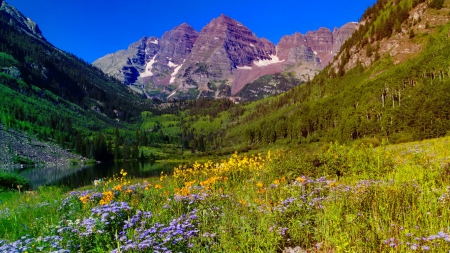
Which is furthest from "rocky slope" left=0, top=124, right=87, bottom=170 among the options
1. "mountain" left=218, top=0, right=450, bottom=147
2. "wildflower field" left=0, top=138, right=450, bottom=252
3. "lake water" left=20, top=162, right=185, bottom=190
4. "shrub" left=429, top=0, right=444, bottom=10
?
"shrub" left=429, top=0, right=444, bottom=10

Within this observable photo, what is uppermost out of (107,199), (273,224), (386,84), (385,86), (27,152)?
(386,84)

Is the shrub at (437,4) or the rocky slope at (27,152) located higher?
the shrub at (437,4)

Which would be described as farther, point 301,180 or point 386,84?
→ point 386,84

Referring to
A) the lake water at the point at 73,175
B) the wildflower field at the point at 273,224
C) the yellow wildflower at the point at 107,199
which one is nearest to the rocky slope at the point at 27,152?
the lake water at the point at 73,175

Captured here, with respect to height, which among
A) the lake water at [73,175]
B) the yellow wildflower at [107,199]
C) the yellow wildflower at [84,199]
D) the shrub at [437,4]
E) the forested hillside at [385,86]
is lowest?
the lake water at [73,175]

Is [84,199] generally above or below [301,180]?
below

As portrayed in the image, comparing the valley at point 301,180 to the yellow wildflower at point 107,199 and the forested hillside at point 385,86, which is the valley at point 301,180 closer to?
the yellow wildflower at point 107,199

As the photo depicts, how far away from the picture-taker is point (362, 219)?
19.7 ft

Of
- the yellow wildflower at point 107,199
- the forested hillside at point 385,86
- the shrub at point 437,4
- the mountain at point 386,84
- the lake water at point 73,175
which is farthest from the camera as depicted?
the shrub at point 437,4

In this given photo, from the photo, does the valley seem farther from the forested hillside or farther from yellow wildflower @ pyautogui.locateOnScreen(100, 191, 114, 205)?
the forested hillside

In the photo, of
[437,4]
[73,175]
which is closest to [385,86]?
[437,4]

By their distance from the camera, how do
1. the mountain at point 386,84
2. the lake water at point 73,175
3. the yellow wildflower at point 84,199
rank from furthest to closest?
the mountain at point 386,84 → the lake water at point 73,175 → the yellow wildflower at point 84,199

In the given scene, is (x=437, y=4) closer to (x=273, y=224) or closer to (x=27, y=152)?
(x=273, y=224)

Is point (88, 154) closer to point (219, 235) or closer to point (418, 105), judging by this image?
point (418, 105)
